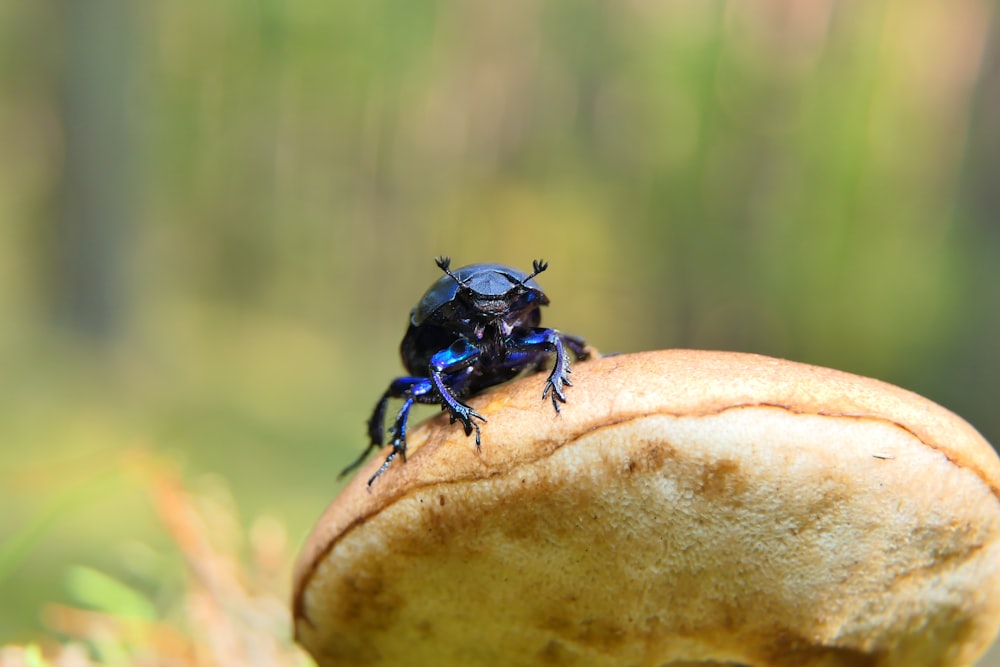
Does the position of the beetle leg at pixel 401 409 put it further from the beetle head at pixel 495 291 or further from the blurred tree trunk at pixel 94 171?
the blurred tree trunk at pixel 94 171

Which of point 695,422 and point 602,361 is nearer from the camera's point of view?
point 695,422

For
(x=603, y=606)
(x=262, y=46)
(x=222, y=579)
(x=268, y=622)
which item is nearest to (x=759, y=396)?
(x=603, y=606)

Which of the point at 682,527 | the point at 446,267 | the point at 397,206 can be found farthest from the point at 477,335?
the point at 397,206

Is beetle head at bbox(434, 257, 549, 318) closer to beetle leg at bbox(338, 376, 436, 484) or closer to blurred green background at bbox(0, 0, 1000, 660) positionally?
beetle leg at bbox(338, 376, 436, 484)

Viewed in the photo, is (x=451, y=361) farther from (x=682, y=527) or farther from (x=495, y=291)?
(x=682, y=527)

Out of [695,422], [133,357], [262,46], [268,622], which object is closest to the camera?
[695,422]

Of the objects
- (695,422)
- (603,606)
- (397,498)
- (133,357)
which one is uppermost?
(695,422)

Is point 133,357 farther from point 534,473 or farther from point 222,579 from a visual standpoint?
point 534,473

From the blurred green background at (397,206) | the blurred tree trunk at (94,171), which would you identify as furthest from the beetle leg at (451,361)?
the blurred tree trunk at (94,171)
